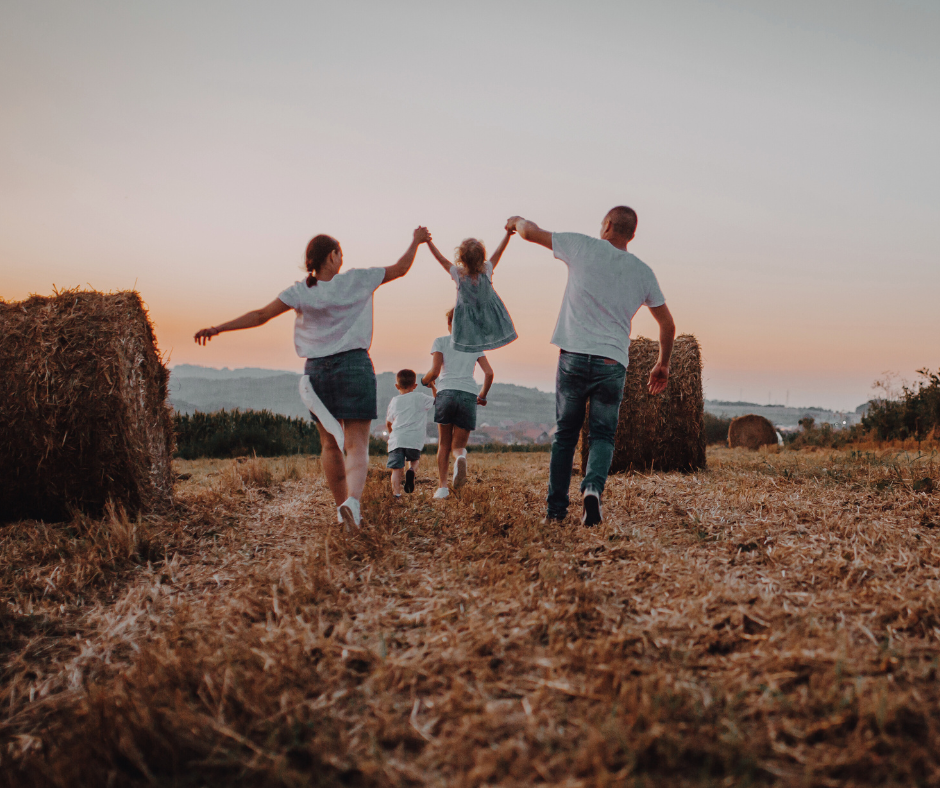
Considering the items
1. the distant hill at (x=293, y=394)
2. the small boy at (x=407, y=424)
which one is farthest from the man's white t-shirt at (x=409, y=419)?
the distant hill at (x=293, y=394)

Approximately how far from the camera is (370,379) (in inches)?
164

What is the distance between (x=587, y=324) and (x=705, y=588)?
194 centimetres

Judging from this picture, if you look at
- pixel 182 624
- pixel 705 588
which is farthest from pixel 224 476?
pixel 705 588

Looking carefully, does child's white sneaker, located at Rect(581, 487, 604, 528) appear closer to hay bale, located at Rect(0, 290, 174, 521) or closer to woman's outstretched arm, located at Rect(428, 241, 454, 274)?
woman's outstretched arm, located at Rect(428, 241, 454, 274)

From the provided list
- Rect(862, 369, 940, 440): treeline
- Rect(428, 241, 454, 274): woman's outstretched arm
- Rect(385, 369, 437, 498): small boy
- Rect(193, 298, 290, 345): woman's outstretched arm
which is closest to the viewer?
Rect(193, 298, 290, 345): woman's outstretched arm

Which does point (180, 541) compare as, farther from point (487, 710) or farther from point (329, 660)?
point (487, 710)

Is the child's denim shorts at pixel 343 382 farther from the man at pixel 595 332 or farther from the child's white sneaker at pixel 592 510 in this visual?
the child's white sneaker at pixel 592 510

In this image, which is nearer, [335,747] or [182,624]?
[335,747]

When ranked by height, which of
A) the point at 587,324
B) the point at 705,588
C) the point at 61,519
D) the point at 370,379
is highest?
the point at 587,324

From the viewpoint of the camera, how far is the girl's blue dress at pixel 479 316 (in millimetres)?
5035

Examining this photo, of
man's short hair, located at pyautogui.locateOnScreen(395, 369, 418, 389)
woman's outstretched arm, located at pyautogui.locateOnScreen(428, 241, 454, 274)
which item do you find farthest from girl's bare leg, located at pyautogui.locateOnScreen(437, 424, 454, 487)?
woman's outstretched arm, located at pyautogui.locateOnScreen(428, 241, 454, 274)

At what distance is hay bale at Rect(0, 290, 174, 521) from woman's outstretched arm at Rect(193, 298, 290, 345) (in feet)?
5.12

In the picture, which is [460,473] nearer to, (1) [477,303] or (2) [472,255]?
(1) [477,303]

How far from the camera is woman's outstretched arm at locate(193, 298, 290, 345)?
12.8 feet
